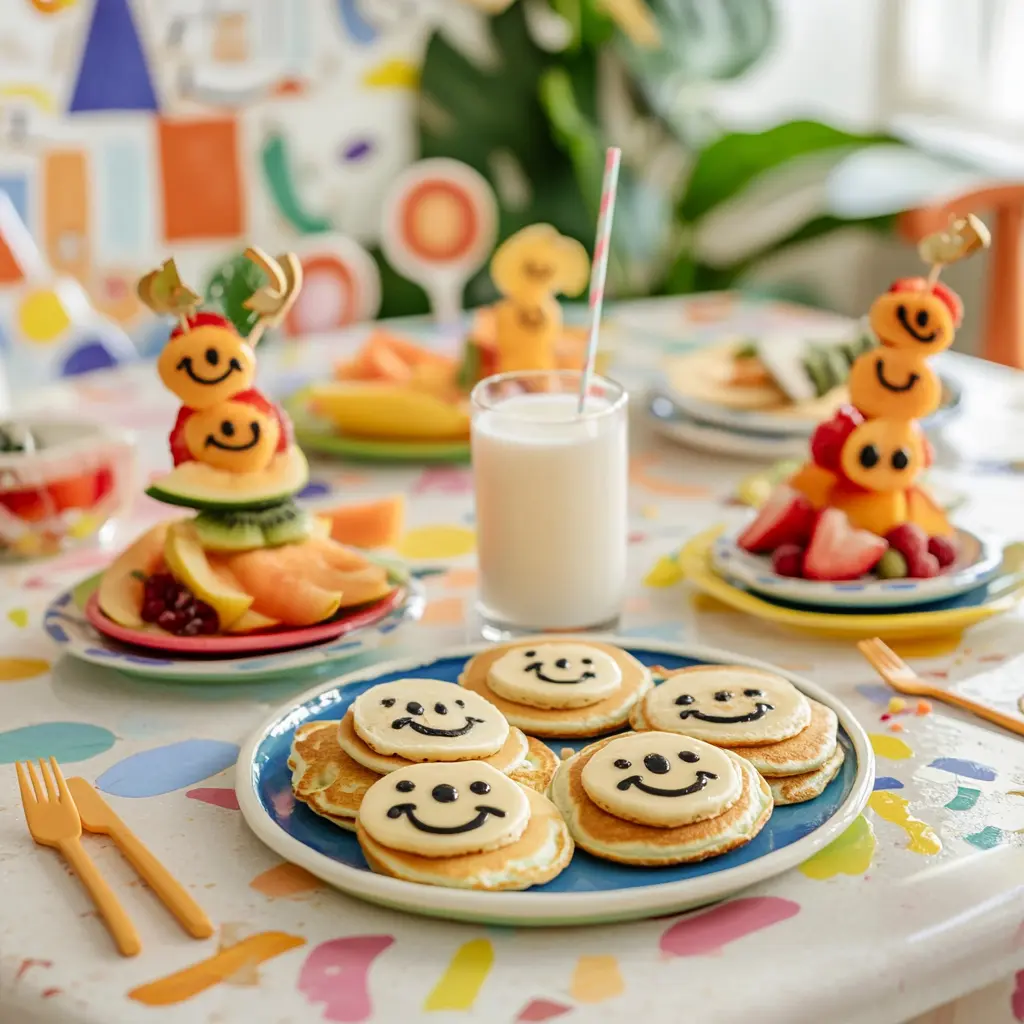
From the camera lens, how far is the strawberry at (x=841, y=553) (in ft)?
3.52

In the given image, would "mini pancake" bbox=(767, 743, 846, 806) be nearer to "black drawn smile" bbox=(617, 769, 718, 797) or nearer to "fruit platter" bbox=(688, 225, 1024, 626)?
"black drawn smile" bbox=(617, 769, 718, 797)

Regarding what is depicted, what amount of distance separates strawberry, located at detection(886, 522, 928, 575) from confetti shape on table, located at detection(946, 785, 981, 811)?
267mm

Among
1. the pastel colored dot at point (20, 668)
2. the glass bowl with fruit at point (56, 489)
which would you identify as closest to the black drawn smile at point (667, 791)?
the pastel colored dot at point (20, 668)

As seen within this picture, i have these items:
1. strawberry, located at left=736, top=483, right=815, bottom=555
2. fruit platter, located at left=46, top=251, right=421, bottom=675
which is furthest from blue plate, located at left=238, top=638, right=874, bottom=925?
strawberry, located at left=736, top=483, right=815, bottom=555

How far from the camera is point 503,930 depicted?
705mm

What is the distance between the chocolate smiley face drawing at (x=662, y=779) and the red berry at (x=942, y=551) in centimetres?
39

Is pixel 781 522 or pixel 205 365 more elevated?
pixel 205 365

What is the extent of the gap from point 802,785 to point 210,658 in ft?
1.42

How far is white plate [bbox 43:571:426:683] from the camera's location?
970 millimetres

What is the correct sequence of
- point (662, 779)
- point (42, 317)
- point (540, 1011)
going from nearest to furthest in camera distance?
point (540, 1011) → point (662, 779) → point (42, 317)

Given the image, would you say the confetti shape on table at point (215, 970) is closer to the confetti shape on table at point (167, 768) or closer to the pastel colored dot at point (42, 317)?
the confetti shape on table at point (167, 768)

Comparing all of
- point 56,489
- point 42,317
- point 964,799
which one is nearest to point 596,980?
point 964,799

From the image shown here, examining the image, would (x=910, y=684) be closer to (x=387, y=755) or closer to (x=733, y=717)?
(x=733, y=717)

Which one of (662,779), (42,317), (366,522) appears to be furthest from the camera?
(42,317)
